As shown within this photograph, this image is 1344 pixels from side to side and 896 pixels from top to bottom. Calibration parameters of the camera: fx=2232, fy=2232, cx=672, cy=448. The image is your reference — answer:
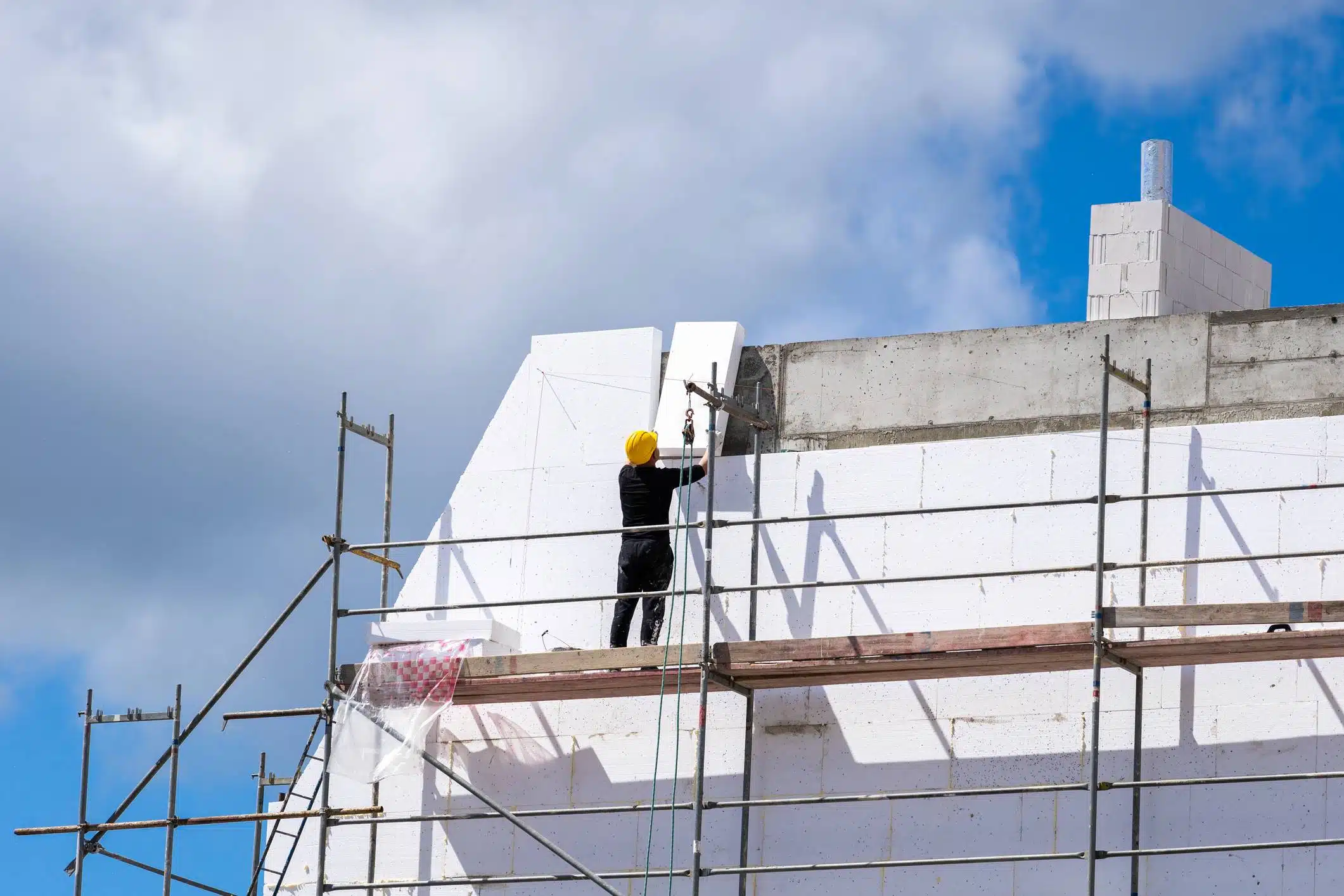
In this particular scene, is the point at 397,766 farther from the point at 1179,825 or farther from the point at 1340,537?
the point at 1340,537

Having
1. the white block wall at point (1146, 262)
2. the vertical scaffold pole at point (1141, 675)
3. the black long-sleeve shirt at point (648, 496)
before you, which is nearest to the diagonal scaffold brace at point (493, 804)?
the black long-sleeve shirt at point (648, 496)

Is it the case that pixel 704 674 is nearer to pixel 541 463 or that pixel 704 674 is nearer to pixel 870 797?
pixel 870 797

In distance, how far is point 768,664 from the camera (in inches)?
445

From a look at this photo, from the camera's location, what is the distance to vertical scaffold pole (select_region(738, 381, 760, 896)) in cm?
1157

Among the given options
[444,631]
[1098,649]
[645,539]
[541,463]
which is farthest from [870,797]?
[541,463]

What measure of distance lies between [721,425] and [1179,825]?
11.3 feet

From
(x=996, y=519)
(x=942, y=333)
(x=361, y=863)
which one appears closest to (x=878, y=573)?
(x=996, y=519)

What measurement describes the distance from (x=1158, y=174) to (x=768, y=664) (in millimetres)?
4671

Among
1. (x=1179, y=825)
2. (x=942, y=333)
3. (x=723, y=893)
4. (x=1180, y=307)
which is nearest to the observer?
(x=1179, y=825)

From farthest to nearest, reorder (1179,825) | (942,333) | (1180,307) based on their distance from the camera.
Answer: (1180,307)
(942,333)
(1179,825)

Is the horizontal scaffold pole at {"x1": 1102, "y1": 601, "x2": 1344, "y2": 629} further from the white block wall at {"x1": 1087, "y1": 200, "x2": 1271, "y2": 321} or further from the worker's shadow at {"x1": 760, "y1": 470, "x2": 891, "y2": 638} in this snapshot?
the white block wall at {"x1": 1087, "y1": 200, "x2": 1271, "y2": 321}

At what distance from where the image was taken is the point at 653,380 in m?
12.8

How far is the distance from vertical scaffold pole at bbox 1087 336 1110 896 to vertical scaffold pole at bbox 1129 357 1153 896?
194 mm

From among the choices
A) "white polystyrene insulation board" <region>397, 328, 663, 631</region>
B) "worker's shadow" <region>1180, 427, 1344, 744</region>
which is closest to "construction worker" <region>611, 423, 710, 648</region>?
"white polystyrene insulation board" <region>397, 328, 663, 631</region>
